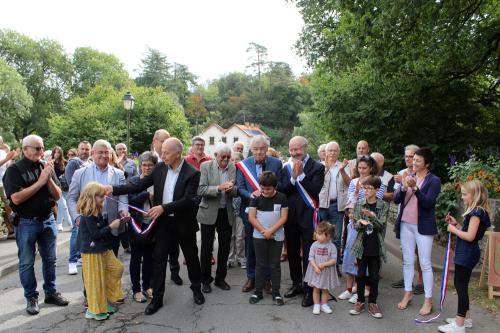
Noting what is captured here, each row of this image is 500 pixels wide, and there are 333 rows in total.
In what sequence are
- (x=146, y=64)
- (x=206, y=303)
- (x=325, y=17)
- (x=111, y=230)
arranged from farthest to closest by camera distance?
1. (x=146, y=64)
2. (x=325, y=17)
3. (x=206, y=303)
4. (x=111, y=230)

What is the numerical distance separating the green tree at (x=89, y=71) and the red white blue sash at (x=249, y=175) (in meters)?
54.7

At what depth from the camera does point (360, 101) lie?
11.9 m

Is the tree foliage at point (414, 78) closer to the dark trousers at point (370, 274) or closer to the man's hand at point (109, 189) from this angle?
the dark trousers at point (370, 274)

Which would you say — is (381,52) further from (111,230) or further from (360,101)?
(111,230)

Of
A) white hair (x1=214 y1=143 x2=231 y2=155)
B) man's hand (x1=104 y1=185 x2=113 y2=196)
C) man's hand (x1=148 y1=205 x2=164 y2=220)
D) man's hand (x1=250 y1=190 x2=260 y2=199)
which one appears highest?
white hair (x1=214 y1=143 x2=231 y2=155)

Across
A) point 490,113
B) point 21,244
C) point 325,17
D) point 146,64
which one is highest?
point 146,64

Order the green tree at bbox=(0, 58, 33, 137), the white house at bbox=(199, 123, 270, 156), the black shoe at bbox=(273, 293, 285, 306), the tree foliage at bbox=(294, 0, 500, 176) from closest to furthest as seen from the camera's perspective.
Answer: the black shoe at bbox=(273, 293, 285, 306)
the tree foliage at bbox=(294, 0, 500, 176)
the green tree at bbox=(0, 58, 33, 137)
the white house at bbox=(199, 123, 270, 156)

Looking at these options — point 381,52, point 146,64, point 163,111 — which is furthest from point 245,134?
point 381,52

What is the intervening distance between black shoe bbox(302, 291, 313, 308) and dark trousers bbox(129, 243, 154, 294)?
81.8 inches

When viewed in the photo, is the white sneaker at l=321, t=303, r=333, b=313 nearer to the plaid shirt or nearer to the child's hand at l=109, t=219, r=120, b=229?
the plaid shirt

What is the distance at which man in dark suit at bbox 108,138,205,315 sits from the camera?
189 inches

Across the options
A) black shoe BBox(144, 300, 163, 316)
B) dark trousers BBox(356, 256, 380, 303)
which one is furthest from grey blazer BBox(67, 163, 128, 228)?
dark trousers BBox(356, 256, 380, 303)

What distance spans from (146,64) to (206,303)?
272 feet

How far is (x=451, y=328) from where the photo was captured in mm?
4215
